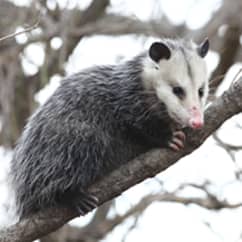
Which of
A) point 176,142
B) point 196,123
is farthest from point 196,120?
point 176,142

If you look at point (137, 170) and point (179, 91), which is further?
point (179, 91)

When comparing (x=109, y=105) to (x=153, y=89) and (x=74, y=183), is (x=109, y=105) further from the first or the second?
(x=74, y=183)

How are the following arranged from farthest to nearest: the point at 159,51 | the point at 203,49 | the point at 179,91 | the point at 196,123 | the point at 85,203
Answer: the point at 203,49
the point at 159,51
the point at 179,91
the point at 85,203
the point at 196,123

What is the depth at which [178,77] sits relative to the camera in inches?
147

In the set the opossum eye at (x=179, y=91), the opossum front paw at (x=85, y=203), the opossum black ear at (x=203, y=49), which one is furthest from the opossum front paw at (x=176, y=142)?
the opossum black ear at (x=203, y=49)

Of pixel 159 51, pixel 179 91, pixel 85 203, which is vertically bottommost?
pixel 85 203

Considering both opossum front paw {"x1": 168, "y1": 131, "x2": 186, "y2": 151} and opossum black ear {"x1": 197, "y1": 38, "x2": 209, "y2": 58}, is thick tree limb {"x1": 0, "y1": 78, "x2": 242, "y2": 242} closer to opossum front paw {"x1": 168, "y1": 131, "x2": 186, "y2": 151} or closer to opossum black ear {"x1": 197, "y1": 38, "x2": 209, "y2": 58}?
opossum front paw {"x1": 168, "y1": 131, "x2": 186, "y2": 151}

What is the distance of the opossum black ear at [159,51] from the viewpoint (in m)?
3.77

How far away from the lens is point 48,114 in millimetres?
3723

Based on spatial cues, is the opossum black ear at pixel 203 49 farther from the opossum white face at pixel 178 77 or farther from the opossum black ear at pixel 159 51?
the opossum black ear at pixel 159 51

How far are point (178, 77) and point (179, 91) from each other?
0.09m

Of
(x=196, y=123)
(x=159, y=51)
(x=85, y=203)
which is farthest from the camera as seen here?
(x=159, y=51)

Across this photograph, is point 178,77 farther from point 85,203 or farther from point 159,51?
point 85,203

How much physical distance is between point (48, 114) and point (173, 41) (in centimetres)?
80
